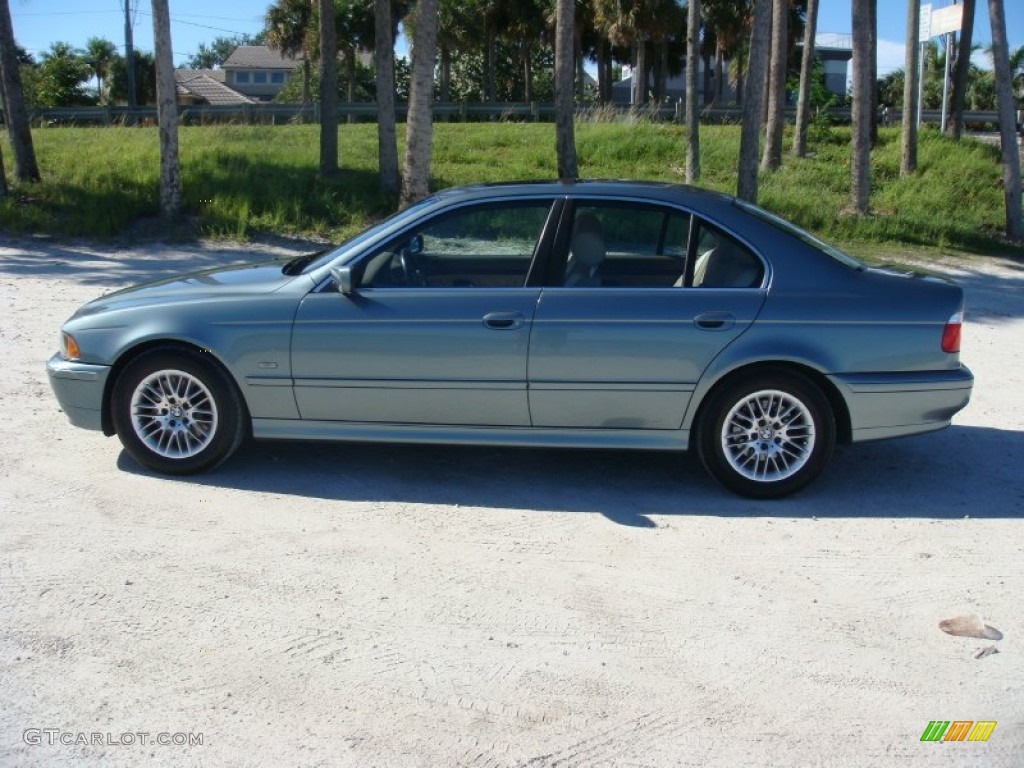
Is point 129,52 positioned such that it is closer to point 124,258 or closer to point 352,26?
point 352,26

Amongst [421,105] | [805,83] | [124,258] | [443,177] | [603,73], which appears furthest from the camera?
[603,73]

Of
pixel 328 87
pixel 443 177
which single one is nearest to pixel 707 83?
pixel 443 177

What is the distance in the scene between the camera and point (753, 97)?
1644 centimetres

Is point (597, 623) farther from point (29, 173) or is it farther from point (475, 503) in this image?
point (29, 173)

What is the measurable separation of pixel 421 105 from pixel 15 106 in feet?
25.7

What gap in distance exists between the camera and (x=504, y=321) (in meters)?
5.57

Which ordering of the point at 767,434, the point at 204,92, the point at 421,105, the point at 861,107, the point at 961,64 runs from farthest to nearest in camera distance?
1. the point at 204,92
2. the point at 961,64
3. the point at 861,107
4. the point at 421,105
5. the point at 767,434

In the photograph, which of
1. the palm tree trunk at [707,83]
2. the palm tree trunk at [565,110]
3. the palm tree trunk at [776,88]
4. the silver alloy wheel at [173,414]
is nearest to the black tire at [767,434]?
the silver alloy wheel at [173,414]

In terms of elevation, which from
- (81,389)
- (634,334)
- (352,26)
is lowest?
(81,389)

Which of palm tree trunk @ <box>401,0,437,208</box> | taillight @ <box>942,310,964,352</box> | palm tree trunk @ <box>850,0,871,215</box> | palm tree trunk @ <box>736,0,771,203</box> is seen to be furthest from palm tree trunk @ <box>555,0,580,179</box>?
taillight @ <box>942,310,964,352</box>

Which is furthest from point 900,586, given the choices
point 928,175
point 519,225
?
point 928,175

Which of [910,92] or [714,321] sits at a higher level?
[910,92]

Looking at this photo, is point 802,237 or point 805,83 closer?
point 802,237

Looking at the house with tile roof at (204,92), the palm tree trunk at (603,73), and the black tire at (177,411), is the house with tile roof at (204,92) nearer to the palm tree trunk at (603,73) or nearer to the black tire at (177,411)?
the palm tree trunk at (603,73)
